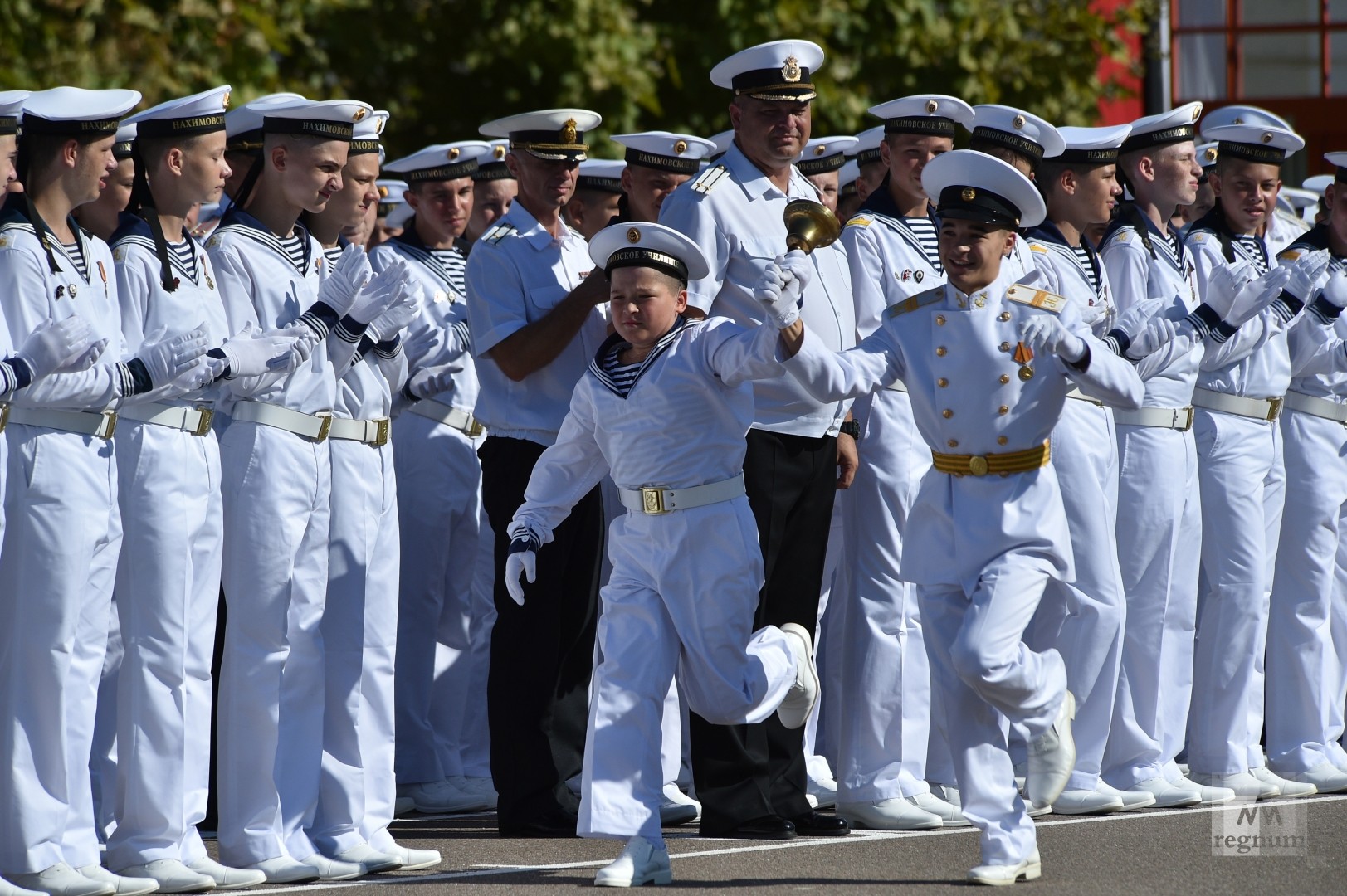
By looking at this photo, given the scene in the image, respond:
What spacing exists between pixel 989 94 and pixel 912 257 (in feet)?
24.5

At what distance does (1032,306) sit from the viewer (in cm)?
707

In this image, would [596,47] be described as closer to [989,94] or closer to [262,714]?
[989,94]

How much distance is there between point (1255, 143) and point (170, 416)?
4876mm

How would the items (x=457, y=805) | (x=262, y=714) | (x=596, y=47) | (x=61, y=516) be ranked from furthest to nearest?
(x=596, y=47), (x=457, y=805), (x=262, y=714), (x=61, y=516)

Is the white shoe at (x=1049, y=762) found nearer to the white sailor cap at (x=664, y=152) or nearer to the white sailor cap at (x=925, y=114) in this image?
the white sailor cap at (x=925, y=114)

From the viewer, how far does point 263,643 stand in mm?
7039

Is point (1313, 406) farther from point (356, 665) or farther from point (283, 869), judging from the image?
point (283, 869)

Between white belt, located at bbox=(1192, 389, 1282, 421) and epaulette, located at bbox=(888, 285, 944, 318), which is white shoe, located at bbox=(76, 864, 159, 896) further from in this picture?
white belt, located at bbox=(1192, 389, 1282, 421)

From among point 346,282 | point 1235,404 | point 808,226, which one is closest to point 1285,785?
point 1235,404

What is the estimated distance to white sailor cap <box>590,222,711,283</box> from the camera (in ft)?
23.0

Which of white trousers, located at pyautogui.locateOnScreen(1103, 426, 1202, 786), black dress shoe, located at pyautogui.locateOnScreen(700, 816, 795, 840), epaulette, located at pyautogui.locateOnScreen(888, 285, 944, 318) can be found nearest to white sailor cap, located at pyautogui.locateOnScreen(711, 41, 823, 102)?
epaulette, located at pyautogui.locateOnScreen(888, 285, 944, 318)

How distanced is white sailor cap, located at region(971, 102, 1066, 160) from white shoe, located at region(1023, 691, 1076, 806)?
2489 mm

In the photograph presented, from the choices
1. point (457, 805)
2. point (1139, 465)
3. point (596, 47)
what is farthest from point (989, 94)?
point (457, 805)

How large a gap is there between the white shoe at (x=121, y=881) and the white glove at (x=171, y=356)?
4.94 feet
